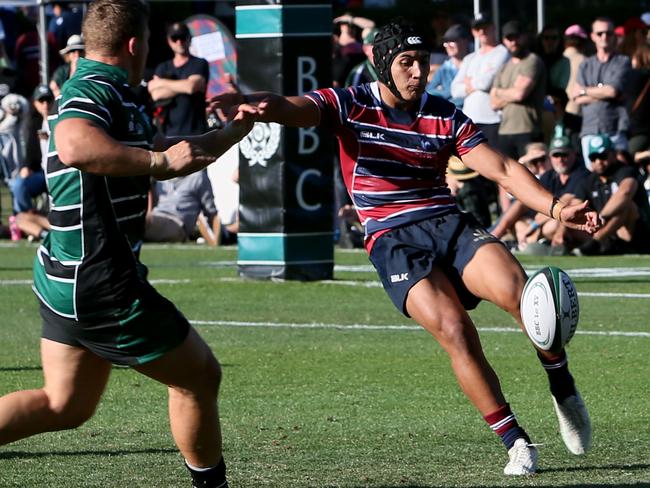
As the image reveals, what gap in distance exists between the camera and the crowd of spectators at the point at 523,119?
16.2 metres

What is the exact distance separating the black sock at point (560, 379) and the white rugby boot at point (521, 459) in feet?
1.50

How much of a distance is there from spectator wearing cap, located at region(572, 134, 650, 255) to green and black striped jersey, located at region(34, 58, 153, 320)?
1094cm

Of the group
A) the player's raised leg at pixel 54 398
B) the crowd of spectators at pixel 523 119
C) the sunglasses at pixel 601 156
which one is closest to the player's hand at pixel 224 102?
the player's raised leg at pixel 54 398

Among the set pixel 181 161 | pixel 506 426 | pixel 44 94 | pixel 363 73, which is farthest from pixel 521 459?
pixel 44 94

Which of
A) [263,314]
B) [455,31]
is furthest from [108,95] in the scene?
[455,31]

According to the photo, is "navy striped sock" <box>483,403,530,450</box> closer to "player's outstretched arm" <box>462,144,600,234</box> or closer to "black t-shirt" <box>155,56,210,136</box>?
"player's outstretched arm" <box>462,144,600,234</box>

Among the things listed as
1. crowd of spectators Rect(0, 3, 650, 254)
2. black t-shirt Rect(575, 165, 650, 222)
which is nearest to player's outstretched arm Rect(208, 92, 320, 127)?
crowd of spectators Rect(0, 3, 650, 254)

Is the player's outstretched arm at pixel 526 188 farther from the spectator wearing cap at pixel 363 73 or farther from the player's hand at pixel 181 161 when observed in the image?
the spectator wearing cap at pixel 363 73

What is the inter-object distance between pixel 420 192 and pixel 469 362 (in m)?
1.00

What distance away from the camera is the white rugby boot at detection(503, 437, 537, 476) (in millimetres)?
6488

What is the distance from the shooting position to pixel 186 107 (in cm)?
1806

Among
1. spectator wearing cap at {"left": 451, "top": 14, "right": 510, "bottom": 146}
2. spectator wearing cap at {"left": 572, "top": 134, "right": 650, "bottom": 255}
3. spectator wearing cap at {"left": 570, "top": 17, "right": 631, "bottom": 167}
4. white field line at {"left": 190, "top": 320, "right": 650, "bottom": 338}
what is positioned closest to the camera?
white field line at {"left": 190, "top": 320, "right": 650, "bottom": 338}

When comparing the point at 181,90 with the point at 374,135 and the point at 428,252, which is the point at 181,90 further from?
the point at 428,252

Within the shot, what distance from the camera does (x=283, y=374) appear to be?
30.5ft
